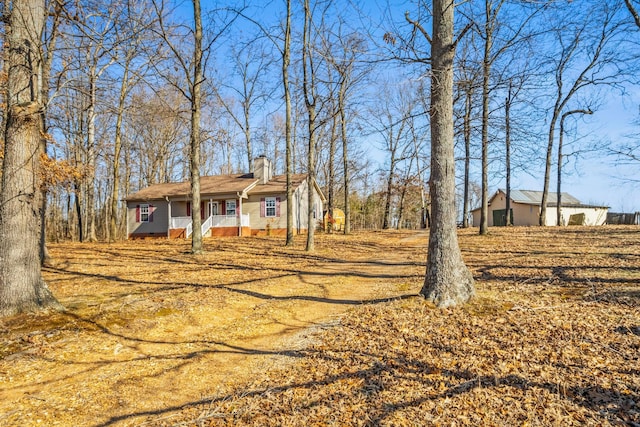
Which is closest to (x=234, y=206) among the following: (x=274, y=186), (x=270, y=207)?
(x=270, y=207)

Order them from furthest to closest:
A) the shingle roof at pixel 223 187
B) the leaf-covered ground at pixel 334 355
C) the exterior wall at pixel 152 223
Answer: the exterior wall at pixel 152 223 < the shingle roof at pixel 223 187 < the leaf-covered ground at pixel 334 355

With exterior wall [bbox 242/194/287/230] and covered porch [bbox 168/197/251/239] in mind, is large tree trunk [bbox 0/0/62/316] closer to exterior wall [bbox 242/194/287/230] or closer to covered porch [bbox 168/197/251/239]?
covered porch [bbox 168/197/251/239]

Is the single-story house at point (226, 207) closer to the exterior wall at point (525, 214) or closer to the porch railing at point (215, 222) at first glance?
the porch railing at point (215, 222)

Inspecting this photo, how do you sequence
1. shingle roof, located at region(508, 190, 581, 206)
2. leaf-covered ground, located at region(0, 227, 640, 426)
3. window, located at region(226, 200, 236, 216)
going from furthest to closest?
1. shingle roof, located at region(508, 190, 581, 206)
2. window, located at region(226, 200, 236, 216)
3. leaf-covered ground, located at region(0, 227, 640, 426)

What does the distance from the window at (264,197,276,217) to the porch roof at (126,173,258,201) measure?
143 centimetres

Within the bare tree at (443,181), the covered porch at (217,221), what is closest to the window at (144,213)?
the covered porch at (217,221)

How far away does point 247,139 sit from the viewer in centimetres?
2759

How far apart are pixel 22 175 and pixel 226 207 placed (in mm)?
17277

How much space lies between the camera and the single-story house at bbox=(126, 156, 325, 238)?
70.4 feet

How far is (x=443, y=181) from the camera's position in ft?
16.5

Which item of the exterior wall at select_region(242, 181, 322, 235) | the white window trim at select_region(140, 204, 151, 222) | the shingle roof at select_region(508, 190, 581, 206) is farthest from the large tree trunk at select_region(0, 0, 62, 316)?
the shingle roof at select_region(508, 190, 581, 206)

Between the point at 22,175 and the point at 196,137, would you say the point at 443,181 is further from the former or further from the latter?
the point at 196,137

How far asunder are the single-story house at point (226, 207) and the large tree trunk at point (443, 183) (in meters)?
15.7

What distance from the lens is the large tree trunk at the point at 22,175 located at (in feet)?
15.5
